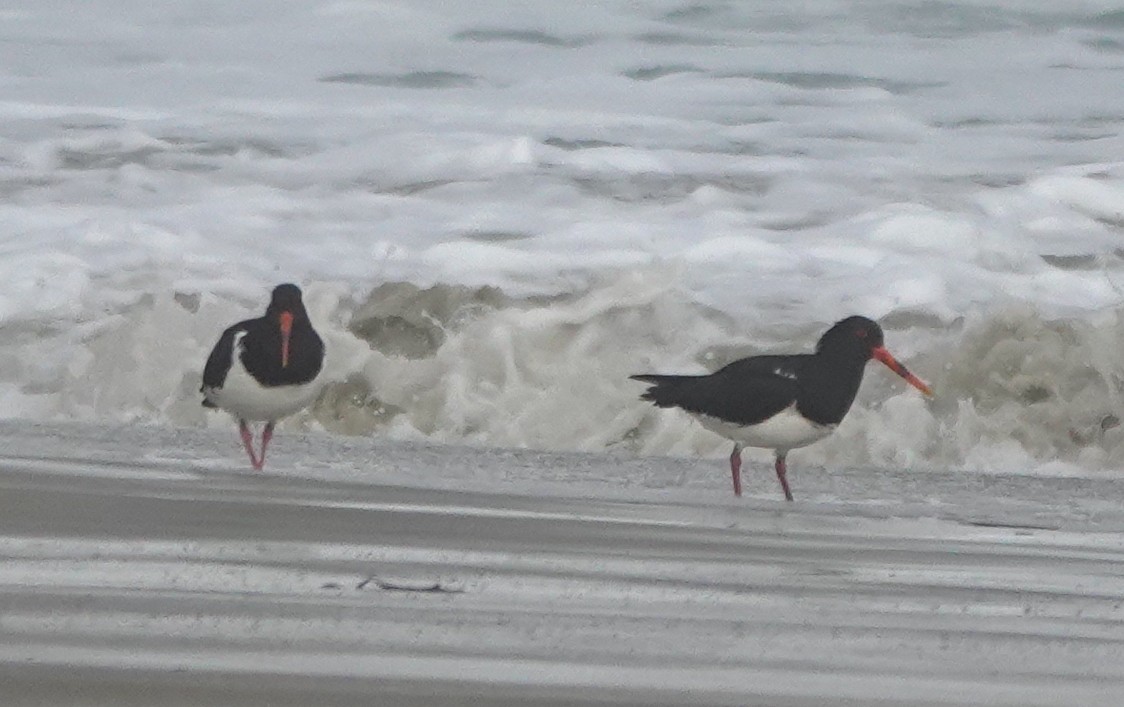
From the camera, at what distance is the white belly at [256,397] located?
8680mm

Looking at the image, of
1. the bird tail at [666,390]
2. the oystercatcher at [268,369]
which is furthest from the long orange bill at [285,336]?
the bird tail at [666,390]

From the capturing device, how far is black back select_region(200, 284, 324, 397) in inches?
343

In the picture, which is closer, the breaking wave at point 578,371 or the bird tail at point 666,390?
the bird tail at point 666,390

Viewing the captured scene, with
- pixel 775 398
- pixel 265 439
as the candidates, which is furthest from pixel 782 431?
pixel 265 439

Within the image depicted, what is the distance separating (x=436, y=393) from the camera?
11.1 m

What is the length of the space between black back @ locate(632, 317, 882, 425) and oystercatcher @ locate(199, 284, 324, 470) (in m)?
1.27

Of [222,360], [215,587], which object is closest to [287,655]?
[215,587]

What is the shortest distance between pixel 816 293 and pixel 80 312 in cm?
420

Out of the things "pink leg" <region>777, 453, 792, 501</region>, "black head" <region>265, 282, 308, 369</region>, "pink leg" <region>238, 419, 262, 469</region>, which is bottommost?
"pink leg" <region>777, 453, 792, 501</region>

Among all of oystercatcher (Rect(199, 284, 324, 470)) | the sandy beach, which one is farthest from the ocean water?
the sandy beach

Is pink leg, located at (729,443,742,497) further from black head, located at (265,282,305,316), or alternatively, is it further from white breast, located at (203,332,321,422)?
black head, located at (265,282,305,316)

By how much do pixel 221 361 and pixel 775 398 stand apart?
6.92 ft

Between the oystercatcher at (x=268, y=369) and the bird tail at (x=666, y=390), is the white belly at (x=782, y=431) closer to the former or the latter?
the bird tail at (x=666, y=390)

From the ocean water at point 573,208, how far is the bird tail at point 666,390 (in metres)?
1.48
